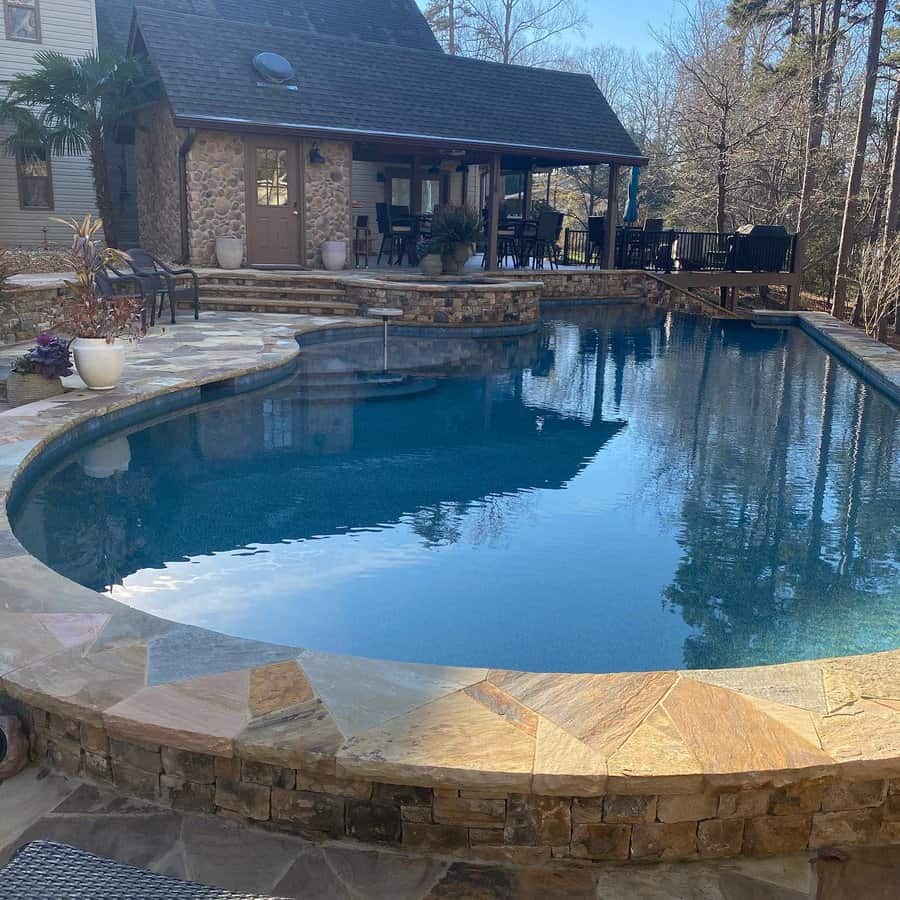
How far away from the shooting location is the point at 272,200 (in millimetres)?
14617

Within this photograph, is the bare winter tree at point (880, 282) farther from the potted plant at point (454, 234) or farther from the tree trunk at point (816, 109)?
the potted plant at point (454, 234)

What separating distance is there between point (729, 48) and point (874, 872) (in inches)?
917

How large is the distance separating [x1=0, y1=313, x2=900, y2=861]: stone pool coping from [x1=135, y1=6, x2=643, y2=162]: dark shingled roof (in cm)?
1217

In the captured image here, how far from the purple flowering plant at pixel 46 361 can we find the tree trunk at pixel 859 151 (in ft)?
45.5

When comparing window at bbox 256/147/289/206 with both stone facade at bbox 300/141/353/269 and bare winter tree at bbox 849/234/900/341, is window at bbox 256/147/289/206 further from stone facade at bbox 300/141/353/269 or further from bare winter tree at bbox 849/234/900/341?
bare winter tree at bbox 849/234/900/341

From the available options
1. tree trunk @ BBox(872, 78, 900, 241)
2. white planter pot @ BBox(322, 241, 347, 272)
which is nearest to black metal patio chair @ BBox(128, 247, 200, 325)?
white planter pot @ BBox(322, 241, 347, 272)

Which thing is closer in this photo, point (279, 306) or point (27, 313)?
point (27, 313)

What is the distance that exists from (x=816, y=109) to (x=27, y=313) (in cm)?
1747

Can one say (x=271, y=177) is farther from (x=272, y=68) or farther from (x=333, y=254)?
(x=272, y=68)

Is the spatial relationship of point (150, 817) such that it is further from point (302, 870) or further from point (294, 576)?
point (294, 576)

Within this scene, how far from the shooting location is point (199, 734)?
2.37 metres

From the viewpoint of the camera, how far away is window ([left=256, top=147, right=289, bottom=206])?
47.4 ft

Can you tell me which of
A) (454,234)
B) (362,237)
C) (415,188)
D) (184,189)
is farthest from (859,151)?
(184,189)

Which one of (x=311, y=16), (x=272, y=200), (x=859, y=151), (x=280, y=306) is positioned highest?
(x=311, y=16)
